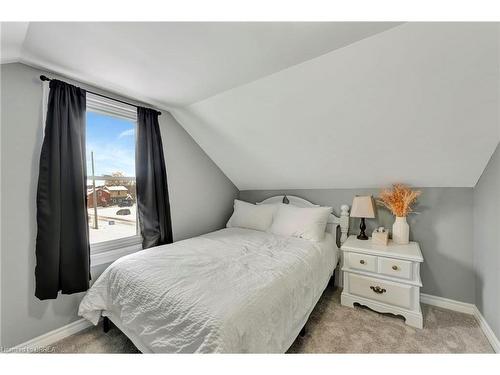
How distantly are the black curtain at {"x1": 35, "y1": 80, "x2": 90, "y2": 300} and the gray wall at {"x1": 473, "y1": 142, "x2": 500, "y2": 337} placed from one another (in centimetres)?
308

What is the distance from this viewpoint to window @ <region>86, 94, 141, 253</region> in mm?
1894

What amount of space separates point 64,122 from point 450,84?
2.65m

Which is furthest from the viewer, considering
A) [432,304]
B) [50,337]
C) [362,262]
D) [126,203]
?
[126,203]

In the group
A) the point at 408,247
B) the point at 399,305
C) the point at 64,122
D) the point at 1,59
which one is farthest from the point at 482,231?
the point at 1,59

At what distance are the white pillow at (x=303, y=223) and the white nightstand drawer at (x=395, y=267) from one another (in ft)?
1.86

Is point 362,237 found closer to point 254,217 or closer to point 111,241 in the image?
point 254,217

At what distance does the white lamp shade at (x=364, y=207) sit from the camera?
2.08m

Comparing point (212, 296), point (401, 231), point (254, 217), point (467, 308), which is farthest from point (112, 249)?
point (467, 308)

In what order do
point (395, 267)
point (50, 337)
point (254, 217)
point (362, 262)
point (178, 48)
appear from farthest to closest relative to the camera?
point (254, 217) < point (362, 262) < point (395, 267) < point (50, 337) < point (178, 48)

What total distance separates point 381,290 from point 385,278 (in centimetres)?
11

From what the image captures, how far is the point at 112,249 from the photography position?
6.42ft

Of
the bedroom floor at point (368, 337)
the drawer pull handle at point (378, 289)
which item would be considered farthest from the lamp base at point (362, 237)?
the bedroom floor at point (368, 337)

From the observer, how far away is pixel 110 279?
1.52m

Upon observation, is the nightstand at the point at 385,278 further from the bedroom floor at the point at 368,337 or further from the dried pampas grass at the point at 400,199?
the dried pampas grass at the point at 400,199
